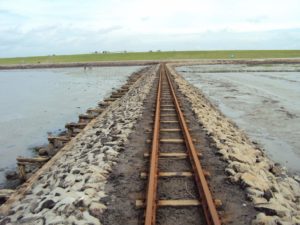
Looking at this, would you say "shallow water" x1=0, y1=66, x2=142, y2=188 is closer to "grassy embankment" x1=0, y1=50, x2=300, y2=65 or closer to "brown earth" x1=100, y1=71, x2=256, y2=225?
"brown earth" x1=100, y1=71, x2=256, y2=225

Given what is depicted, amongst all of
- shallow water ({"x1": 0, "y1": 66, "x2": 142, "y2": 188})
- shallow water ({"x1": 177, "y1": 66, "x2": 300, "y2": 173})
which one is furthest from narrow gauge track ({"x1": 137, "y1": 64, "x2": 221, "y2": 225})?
shallow water ({"x1": 0, "y1": 66, "x2": 142, "y2": 188})

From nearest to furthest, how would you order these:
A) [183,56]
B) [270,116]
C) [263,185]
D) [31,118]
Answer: [263,185] → [270,116] → [31,118] → [183,56]

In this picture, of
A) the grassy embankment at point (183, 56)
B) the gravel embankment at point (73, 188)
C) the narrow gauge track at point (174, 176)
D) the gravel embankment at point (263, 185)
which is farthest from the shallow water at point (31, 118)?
the grassy embankment at point (183, 56)

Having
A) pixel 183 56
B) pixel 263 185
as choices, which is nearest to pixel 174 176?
pixel 263 185

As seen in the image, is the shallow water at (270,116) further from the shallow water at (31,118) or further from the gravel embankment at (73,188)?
the shallow water at (31,118)

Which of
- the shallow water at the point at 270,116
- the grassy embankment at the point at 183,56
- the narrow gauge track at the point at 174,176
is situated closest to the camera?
the narrow gauge track at the point at 174,176

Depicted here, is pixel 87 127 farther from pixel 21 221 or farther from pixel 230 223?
pixel 230 223

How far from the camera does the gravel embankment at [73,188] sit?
612 cm

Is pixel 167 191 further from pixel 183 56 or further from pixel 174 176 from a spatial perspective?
pixel 183 56

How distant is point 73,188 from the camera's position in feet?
23.8

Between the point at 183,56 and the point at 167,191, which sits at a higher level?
the point at 167,191

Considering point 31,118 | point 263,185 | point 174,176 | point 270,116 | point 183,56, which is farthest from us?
point 183,56

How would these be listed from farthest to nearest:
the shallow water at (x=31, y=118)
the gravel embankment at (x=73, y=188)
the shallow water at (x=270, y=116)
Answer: the shallow water at (x=31, y=118) < the shallow water at (x=270, y=116) < the gravel embankment at (x=73, y=188)

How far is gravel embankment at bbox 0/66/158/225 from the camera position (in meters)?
6.12
